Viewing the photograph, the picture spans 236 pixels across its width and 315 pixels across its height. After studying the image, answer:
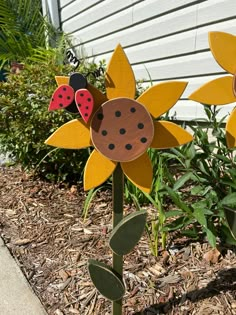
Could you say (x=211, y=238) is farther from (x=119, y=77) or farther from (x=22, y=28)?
(x=22, y=28)

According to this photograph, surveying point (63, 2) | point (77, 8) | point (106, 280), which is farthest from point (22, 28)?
point (106, 280)

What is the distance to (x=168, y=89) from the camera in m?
1.13

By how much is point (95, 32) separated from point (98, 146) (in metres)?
3.93

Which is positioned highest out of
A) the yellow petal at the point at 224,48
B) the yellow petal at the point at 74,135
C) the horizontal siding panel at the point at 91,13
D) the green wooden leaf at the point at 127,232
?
the horizontal siding panel at the point at 91,13

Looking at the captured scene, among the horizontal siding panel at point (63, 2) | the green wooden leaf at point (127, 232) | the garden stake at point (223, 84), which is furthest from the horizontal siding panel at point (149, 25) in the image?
the green wooden leaf at point (127, 232)

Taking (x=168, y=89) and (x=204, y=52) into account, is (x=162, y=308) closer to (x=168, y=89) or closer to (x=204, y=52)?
(x=168, y=89)

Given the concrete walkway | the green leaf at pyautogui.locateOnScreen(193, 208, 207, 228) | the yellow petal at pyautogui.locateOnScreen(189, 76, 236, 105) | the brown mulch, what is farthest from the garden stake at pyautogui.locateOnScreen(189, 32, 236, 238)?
the concrete walkway

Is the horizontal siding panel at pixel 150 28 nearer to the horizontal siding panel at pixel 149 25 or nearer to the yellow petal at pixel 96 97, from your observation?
the horizontal siding panel at pixel 149 25

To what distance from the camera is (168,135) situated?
3.86 ft

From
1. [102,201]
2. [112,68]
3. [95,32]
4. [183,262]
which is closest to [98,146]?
[112,68]

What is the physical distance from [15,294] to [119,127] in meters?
1.24

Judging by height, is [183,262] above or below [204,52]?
below

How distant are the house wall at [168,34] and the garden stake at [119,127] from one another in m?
1.76

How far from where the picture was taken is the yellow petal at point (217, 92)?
1.10 m
